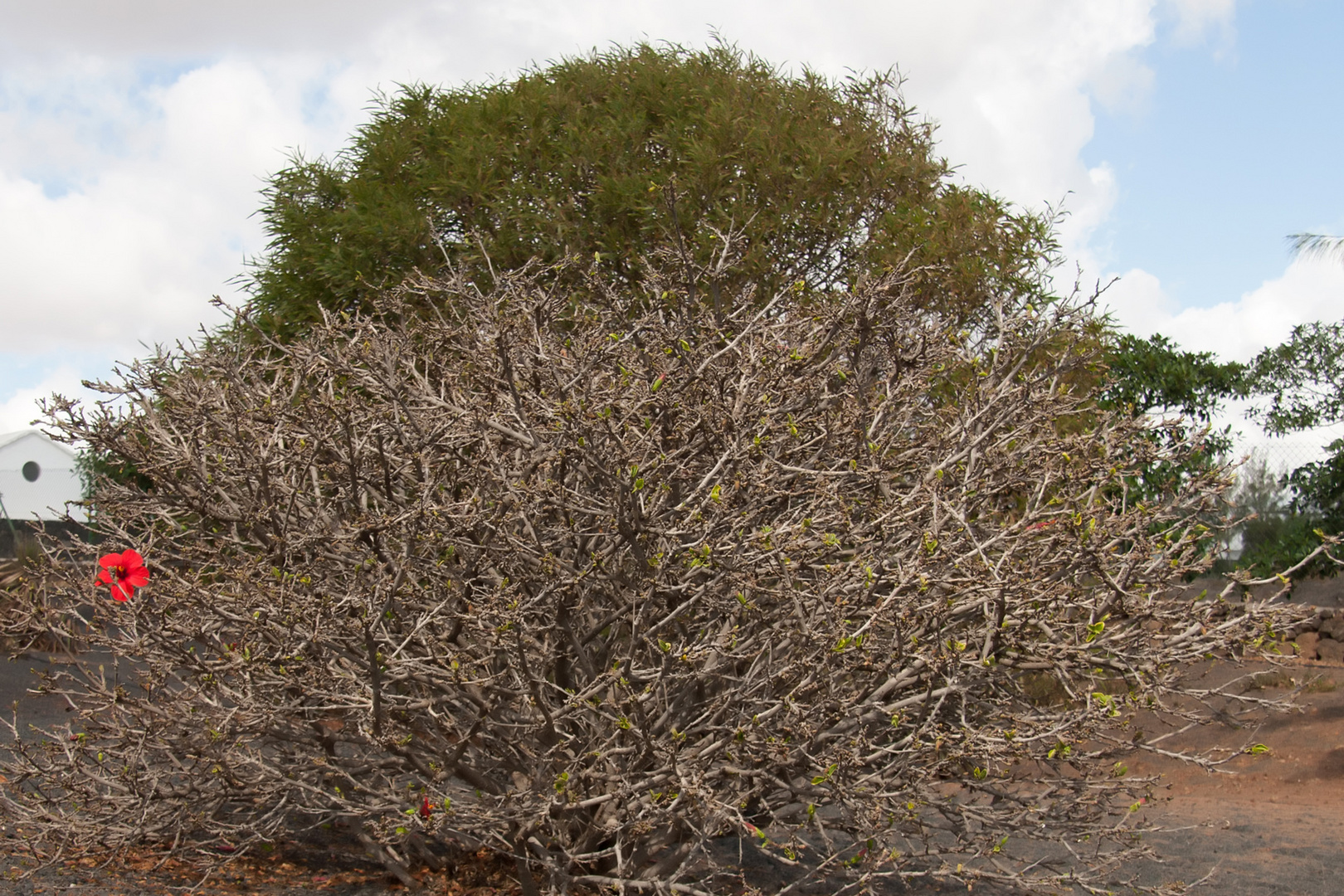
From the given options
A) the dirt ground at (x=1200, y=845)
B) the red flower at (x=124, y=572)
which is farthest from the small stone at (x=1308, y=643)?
the red flower at (x=124, y=572)

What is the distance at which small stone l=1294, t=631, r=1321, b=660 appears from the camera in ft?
46.5

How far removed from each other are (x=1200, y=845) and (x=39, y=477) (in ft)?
128

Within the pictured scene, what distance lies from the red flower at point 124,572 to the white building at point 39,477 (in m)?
36.1

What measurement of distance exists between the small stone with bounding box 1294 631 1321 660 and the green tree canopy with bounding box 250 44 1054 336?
8.03 meters

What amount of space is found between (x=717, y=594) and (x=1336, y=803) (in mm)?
7276

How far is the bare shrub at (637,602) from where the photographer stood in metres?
3.79

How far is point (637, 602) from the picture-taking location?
414cm

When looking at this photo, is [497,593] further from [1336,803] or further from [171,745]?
[1336,803]

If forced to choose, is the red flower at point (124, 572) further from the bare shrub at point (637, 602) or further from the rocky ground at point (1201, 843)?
the rocky ground at point (1201, 843)

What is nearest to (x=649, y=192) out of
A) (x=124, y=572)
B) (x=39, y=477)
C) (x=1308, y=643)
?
(x=124, y=572)

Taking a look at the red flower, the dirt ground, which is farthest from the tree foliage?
the red flower

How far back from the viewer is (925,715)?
13.3 ft

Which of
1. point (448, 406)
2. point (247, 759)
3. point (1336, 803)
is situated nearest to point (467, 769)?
point (247, 759)

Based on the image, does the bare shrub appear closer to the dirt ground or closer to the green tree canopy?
the dirt ground
